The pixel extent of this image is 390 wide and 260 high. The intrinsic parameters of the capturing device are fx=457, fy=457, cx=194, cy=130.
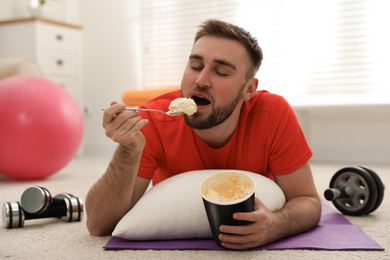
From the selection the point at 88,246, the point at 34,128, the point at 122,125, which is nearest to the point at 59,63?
the point at 34,128

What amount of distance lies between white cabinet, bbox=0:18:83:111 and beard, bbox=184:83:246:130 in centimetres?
335

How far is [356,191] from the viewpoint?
6.31ft

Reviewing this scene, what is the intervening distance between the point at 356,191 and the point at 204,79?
35.0 inches

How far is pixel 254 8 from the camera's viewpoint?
4535mm

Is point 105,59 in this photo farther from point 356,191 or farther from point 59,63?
point 356,191

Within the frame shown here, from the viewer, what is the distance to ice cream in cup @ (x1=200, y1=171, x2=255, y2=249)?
3.99ft

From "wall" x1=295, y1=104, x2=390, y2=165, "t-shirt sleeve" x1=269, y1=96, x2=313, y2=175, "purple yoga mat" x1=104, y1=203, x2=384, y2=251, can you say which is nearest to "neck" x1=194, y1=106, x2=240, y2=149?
"t-shirt sleeve" x1=269, y1=96, x2=313, y2=175

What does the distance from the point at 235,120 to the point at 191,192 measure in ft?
1.03

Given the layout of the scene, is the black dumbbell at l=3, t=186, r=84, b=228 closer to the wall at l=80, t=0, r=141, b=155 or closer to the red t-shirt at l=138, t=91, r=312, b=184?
the red t-shirt at l=138, t=91, r=312, b=184

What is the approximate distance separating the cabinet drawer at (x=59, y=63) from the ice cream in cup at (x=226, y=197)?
359 cm

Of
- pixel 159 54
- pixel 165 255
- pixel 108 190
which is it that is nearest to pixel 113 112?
pixel 108 190

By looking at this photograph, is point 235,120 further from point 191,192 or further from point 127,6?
point 127,6

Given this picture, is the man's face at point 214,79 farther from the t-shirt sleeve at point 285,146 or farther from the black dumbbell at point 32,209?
the black dumbbell at point 32,209

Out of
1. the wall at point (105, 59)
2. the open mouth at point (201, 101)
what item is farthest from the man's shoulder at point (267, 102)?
the wall at point (105, 59)
